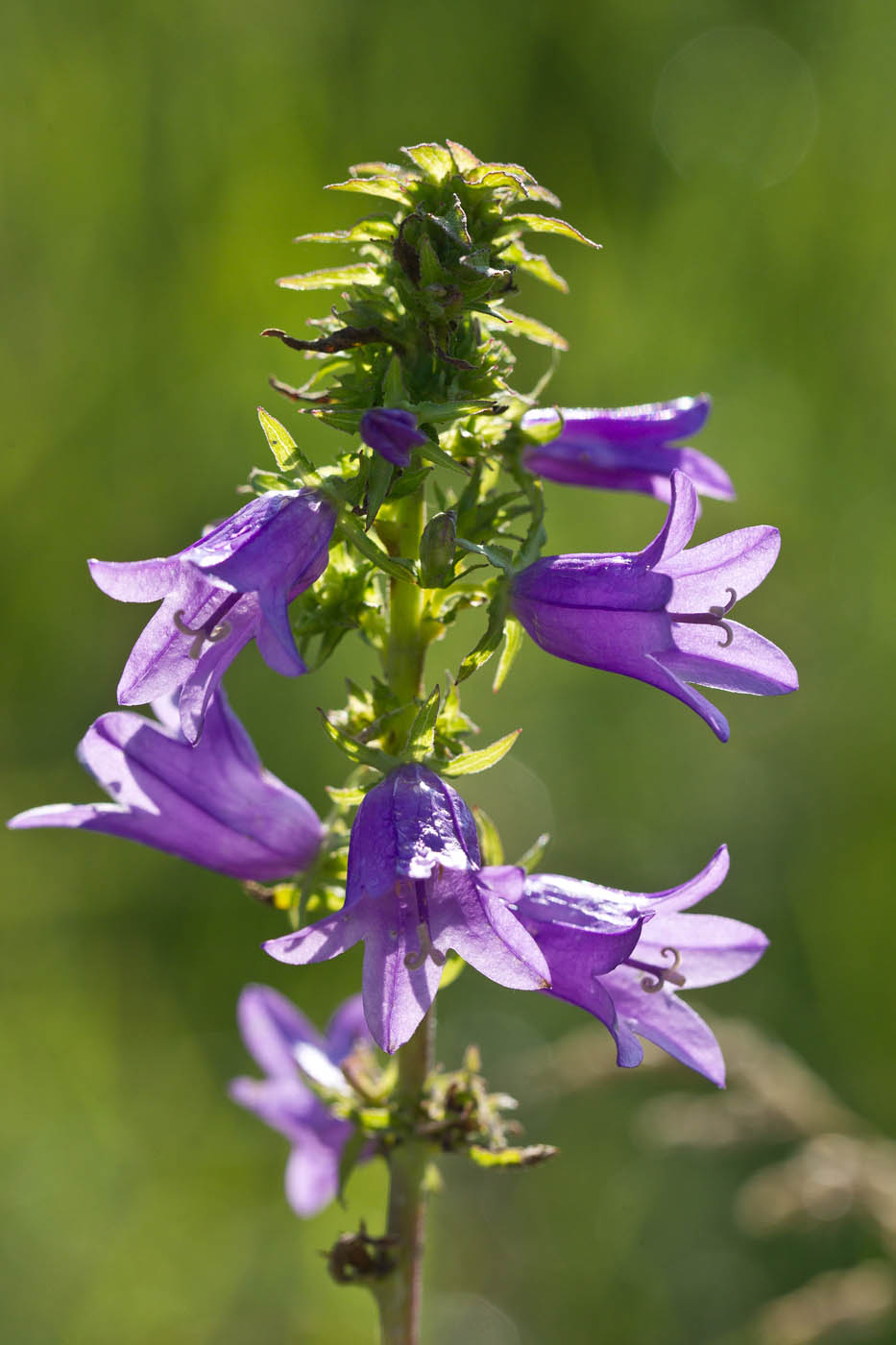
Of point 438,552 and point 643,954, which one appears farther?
point 643,954

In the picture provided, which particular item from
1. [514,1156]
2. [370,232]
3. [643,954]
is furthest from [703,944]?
[370,232]

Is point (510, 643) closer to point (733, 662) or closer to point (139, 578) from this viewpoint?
point (733, 662)

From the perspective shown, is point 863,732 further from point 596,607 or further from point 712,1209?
point 596,607

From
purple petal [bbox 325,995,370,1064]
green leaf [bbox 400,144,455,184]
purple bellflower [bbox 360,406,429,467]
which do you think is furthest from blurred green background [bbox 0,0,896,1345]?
purple bellflower [bbox 360,406,429,467]

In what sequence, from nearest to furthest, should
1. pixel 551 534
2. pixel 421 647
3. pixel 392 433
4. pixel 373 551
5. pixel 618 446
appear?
1. pixel 392 433
2. pixel 373 551
3. pixel 421 647
4. pixel 618 446
5. pixel 551 534

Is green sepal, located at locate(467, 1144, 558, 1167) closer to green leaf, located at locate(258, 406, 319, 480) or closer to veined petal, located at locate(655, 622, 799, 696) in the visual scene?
veined petal, located at locate(655, 622, 799, 696)

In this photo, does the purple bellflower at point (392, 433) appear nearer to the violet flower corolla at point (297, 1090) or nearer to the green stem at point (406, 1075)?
the green stem at point (406, 1075)

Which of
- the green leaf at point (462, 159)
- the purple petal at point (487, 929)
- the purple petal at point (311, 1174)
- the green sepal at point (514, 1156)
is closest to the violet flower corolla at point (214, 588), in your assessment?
the purple petal at point (487, 929)
